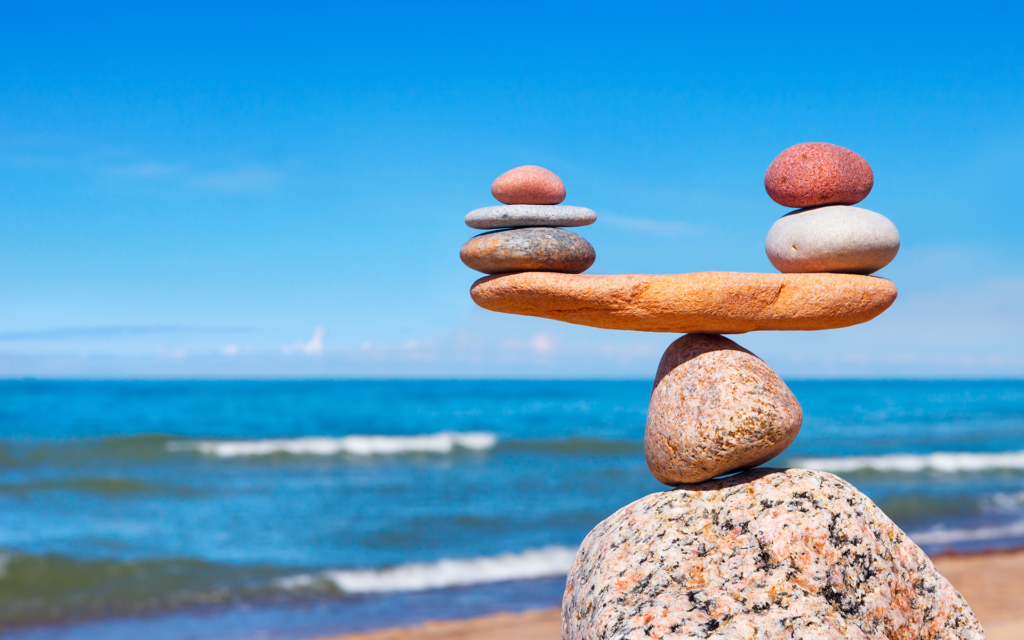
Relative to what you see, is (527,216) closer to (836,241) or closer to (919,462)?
(836,241)

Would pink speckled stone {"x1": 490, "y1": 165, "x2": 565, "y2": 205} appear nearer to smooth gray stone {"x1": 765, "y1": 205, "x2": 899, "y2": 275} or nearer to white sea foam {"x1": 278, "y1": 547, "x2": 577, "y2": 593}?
smooth gray stone {"x1": 765, "y1": 205, "x2": 899, "y2": 275}

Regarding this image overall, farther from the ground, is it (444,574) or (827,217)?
(827,217)

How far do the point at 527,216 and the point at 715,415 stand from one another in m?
1.58

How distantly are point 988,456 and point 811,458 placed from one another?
5.13 m

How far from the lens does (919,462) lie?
18734 millimetres

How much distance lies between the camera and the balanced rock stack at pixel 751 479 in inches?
149

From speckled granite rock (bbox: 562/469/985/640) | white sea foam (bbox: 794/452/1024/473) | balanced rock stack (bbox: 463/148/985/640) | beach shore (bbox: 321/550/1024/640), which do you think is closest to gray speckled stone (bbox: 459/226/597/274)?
balanced rock stack (bbox: 463/148/985/640)

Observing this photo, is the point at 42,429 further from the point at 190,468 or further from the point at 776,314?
the point at 776,314

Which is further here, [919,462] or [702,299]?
[919,462]

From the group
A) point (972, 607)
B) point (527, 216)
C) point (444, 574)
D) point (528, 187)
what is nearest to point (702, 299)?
point (527, 216)

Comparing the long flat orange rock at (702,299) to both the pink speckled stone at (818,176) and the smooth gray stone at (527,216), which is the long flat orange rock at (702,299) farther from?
the pink speckled stone at (818,176)

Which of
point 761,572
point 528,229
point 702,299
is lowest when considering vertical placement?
point 761,572

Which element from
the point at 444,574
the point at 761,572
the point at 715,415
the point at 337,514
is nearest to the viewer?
the point at 761,572

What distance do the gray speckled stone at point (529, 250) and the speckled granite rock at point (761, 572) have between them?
149 centimetres
